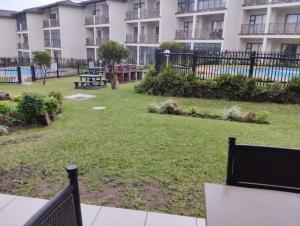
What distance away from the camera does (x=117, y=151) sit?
5.01 m

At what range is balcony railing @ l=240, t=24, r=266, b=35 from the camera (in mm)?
24094

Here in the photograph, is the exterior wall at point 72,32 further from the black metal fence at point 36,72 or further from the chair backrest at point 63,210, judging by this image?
the chair backrest at point 63,210

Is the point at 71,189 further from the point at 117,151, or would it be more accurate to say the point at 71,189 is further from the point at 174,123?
the point at 174,123

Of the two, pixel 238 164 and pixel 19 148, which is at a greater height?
pixel 238 164

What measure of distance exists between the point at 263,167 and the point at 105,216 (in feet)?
6.29

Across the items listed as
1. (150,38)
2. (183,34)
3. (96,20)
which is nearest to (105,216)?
(183,34)

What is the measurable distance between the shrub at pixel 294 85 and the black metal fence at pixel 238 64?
0.41 meters

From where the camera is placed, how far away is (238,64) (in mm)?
11008

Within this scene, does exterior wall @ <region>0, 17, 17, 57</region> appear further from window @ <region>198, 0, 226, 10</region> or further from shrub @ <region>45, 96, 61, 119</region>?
shrub @ <region>45, 96, 61, 119</region>

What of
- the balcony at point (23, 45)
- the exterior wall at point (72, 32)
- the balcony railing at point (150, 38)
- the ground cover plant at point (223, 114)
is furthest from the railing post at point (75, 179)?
the balcony at point (23, 45)

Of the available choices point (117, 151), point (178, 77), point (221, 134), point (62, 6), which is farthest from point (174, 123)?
point (62, 6)

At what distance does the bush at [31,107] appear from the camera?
666 centimetres

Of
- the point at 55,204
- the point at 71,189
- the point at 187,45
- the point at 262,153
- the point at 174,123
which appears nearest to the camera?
the point at 55,204

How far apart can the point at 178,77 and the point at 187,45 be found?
58.1 feet
